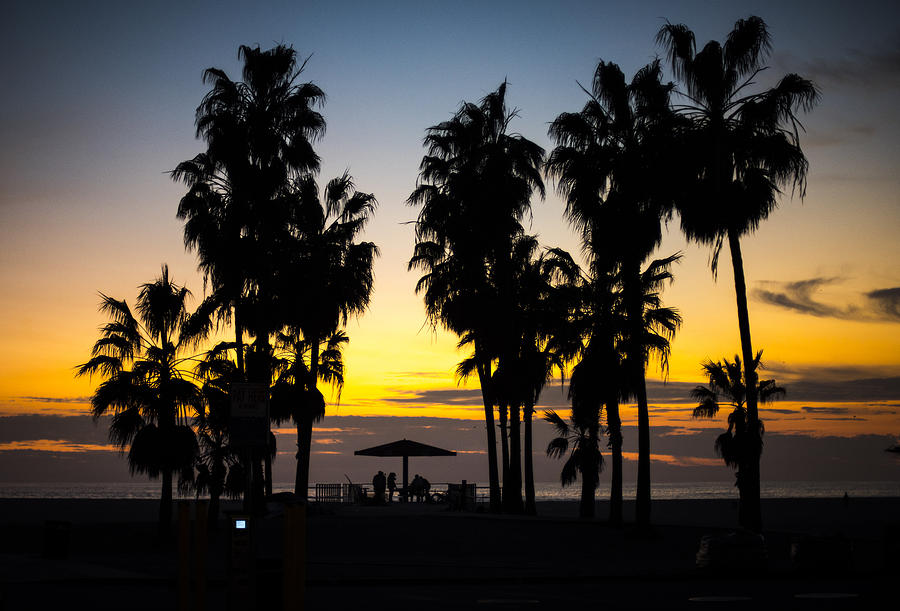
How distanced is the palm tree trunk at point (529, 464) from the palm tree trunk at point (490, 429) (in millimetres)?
1242

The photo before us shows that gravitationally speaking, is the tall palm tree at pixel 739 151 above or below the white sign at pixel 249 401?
above

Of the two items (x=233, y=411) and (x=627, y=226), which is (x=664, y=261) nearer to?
(x=627, y=226)

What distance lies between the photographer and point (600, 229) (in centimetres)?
2978

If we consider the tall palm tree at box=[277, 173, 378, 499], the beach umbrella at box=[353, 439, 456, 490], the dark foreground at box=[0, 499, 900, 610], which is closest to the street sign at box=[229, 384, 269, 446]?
the dark foreground at box=[0, 499, 900, 610]

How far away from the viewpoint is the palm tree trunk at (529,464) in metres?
40.4

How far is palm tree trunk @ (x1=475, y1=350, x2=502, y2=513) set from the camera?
40344 millimetres

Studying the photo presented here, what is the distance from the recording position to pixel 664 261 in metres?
32.4

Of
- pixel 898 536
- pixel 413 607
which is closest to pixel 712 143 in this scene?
pixel 898 536

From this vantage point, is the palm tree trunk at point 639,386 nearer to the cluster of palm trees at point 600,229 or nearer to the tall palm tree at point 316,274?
the cluster of palm trees at point 600,229

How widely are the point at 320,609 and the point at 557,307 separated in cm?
2174

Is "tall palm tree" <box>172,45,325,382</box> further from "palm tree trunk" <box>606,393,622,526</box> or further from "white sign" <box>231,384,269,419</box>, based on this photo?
"white sign" <box>231,384,269,419</box>

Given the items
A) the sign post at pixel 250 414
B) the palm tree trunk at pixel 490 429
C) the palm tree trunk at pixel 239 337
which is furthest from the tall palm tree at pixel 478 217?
the sign post at pixel 250 414

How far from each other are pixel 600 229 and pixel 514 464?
542 inches

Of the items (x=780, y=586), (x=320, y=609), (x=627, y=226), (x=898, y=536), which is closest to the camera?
(x=320, y=609)
